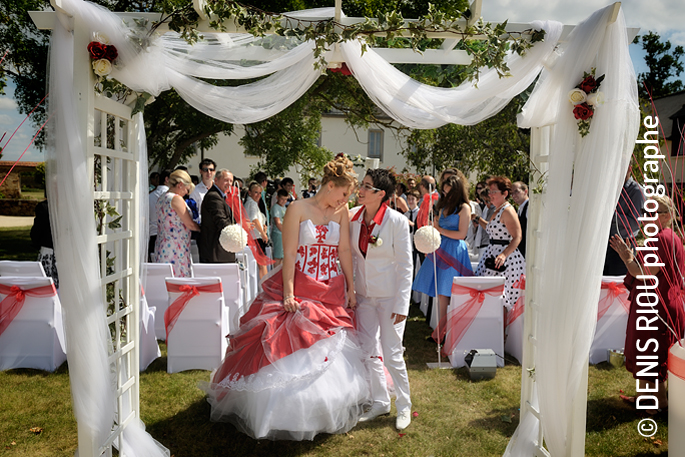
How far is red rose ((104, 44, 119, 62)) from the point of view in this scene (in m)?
2.79

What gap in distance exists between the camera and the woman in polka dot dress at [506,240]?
536 centimetres

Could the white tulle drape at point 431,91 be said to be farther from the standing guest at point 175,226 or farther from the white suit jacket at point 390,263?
the standing guest at point 175,226

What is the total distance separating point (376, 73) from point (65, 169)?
5.99ft

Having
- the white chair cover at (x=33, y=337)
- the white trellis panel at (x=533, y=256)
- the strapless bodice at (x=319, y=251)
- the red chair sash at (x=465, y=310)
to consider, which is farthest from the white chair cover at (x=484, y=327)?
the white chair cover at (x=33, y=337)

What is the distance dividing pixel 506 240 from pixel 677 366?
2.65 m

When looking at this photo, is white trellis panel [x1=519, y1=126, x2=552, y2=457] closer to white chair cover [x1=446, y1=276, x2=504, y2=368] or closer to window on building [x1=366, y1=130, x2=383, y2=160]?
white chair cover [x1=446, y1=276, x2=504, y2=368]

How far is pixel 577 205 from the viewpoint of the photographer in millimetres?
2811

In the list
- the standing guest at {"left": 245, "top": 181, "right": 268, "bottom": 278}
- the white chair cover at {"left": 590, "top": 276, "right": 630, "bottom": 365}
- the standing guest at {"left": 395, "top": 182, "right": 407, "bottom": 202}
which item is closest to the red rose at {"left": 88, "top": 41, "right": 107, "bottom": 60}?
the standing guest at {"left": 245, "top": 181, "right": 268, "bottom": 278}

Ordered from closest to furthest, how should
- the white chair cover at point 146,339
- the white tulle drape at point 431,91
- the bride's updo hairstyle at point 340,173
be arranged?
1. the white tulle drape at point 431,91
2. the bride's updo hairstyle at point 340,173
3. the white chair cover at point 146,339

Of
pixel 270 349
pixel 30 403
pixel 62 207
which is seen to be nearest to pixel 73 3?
pixel 62 207

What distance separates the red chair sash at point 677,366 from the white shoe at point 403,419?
1755 mm

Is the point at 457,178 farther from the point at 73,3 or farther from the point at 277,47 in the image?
the point at 73,3

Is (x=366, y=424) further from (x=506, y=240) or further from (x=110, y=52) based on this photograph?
(x=110, y=52)

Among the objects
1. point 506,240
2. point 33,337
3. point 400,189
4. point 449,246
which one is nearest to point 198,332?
point 33,337
